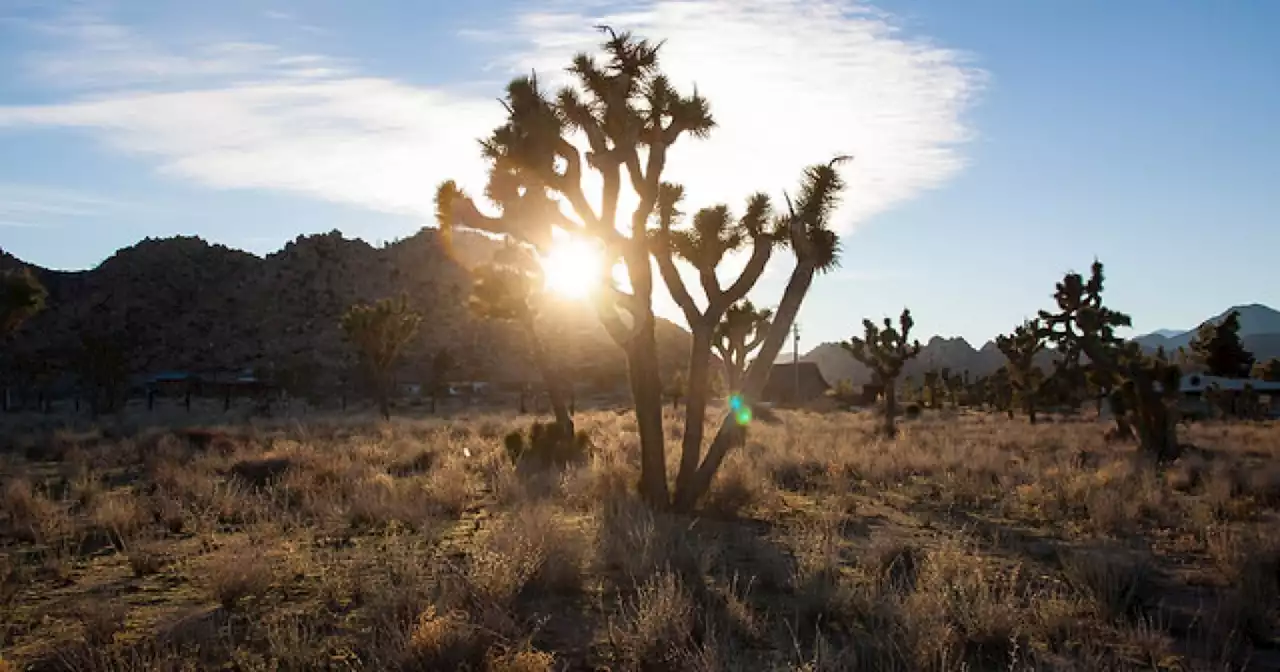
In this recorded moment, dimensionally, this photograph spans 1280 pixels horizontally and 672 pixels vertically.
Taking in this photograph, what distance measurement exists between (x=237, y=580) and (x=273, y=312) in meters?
Result: 79.4

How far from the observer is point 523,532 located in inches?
362

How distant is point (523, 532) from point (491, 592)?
1.71 metres

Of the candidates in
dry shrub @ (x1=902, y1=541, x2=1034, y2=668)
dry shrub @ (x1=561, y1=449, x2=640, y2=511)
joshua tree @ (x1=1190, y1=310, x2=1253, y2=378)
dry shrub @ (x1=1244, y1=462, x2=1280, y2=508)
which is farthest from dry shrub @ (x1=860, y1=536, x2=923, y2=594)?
joshua tree @ (x1=1190, y1=310, x2=1253, y2=378)

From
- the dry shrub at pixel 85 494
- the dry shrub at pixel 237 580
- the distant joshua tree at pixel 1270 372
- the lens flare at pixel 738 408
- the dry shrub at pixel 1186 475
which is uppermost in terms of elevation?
the distant joshua tree at pixel 1270 372

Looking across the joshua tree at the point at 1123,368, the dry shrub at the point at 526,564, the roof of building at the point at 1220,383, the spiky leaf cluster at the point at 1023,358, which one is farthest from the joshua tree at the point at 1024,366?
the dry shrub at the point at 526,564

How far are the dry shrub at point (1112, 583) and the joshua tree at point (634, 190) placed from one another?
5.37 m

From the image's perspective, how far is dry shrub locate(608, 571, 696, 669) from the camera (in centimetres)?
618

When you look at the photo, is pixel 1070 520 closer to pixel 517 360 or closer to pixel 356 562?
pixel 356 562

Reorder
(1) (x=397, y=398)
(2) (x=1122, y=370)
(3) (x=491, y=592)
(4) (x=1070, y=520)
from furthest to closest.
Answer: (1) (x=397, y=398) → (2) (x=1122, y=370) → (4) (x=1070, y=520) → (3) (x=491, y=592)

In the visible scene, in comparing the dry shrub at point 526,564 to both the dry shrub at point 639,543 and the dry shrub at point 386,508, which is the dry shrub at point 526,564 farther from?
the dry shrub at point 386,508

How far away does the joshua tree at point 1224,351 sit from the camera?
60406 millimetres

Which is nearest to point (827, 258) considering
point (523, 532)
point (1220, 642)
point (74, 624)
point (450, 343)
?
point (523, 532)

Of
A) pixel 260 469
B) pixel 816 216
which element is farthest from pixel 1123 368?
pixel 260 469

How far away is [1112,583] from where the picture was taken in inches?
310
